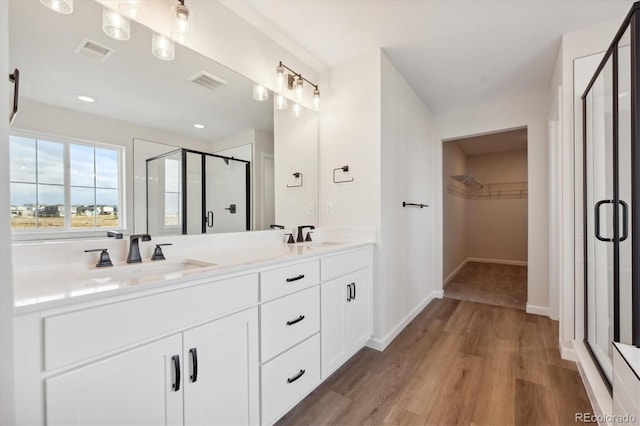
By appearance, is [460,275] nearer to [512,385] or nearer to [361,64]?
[512,385]

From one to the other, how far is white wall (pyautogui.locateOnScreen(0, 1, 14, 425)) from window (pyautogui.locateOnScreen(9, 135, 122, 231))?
0.52 meters

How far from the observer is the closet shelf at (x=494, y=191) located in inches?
220

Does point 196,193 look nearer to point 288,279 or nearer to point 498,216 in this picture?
point 288,279

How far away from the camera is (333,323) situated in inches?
69.8

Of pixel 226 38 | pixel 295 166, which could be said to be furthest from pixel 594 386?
pixel 226 38

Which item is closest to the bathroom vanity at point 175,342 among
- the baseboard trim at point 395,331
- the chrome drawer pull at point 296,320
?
the chrome drawer pull at point 296,320

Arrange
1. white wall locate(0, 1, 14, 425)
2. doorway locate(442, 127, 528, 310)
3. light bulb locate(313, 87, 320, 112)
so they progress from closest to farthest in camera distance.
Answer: white wall locate(0, 1, 14, 425)
light bulb locate(313, 87, 320, 112)
doorway locate(442, 127, 528, 310)

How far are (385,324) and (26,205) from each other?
7.56 feet

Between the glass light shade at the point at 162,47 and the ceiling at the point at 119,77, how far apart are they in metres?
0.03

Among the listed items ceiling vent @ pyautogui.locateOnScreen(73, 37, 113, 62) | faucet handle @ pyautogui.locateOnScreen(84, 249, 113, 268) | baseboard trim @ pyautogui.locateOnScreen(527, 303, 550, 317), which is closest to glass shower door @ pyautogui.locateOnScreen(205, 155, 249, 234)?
faucet handle @ pyautogui.locateOnScreen(84, 249, 113, 268)

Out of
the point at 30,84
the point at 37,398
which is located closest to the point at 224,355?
the point at 37,398

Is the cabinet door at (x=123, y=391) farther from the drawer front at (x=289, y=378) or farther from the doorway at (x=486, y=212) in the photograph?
the doorway at (x=486, y=212)

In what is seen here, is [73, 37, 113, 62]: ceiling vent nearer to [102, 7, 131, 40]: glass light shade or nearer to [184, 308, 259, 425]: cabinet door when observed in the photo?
[102, 7, 131, 40]: glass light shade

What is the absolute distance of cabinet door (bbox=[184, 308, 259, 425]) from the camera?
1.02 m
